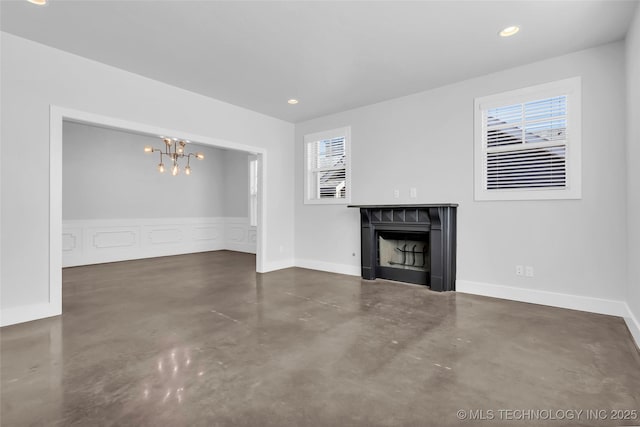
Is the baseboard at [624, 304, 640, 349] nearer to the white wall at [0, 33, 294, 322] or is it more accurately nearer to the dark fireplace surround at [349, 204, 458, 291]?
the dark fireplace surround at [349, 204, 458, 291]

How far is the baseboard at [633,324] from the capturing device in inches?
100

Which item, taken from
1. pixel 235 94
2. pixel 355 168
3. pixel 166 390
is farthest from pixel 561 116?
pixel 166 390

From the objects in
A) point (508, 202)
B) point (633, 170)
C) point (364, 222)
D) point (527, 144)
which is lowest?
point (364, 222)

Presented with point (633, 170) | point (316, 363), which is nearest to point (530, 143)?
point (633, 170)

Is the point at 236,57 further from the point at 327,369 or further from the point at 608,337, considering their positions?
the point at 608,337

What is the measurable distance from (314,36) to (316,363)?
9.73ft

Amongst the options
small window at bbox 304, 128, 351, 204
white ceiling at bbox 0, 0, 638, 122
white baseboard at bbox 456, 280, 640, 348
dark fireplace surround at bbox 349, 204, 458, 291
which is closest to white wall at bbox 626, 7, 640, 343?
white baseboard at bbox 456, 280, 640, 348

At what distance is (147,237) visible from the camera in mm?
7371

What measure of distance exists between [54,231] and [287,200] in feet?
11.7

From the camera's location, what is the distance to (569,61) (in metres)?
3.45

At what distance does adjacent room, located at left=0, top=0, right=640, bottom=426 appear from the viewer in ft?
6.26

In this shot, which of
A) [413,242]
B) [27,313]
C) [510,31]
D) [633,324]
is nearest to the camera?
[633,324]

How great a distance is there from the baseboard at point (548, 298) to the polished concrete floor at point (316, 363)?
0.51ft

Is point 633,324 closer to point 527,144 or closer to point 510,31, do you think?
point 527,144
